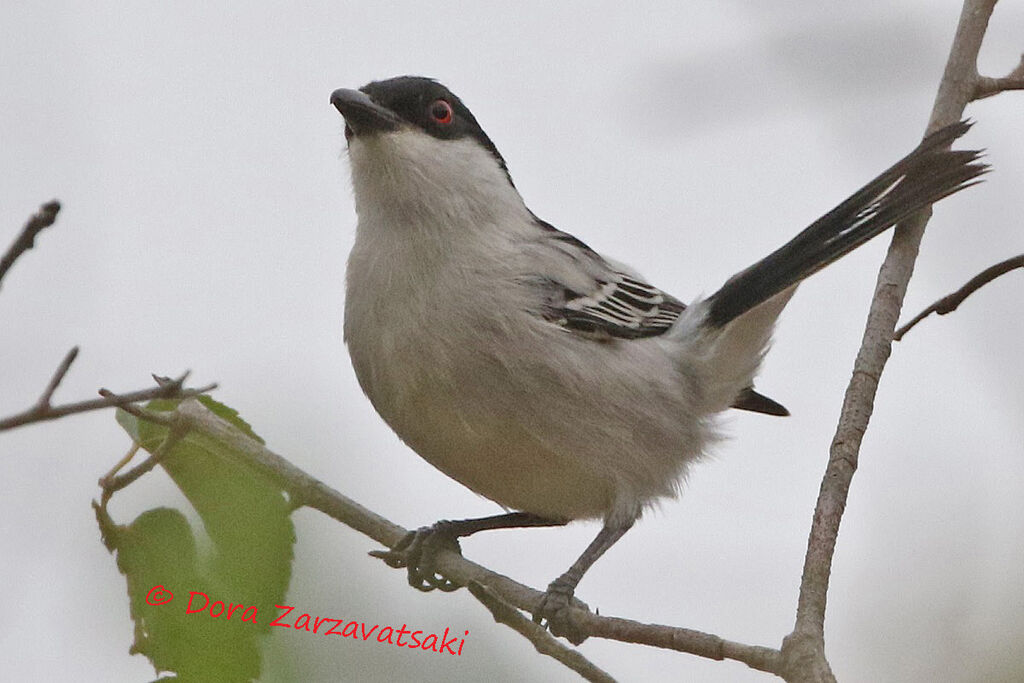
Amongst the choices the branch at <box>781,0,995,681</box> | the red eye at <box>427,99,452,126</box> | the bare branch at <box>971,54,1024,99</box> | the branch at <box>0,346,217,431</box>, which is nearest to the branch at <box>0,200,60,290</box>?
the branch at <box>0,346,217,431</box>

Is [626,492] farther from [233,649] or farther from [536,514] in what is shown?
[233,649]

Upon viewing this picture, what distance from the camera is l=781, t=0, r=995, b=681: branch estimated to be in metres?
2.60

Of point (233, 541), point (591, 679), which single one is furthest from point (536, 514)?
point (233, 541)

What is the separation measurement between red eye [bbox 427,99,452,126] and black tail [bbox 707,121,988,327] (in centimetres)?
134

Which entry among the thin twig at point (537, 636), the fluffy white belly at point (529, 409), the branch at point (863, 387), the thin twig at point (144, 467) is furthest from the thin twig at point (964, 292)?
the thin twig at point (144, 467)

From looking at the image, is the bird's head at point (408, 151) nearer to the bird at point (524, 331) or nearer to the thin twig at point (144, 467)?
the bird at point (524, 331)

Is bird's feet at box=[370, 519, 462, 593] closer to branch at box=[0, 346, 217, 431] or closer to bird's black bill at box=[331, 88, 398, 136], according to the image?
bird's black bill at box=[331, 88, 398, 136]

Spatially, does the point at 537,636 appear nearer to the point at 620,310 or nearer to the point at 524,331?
the point at 524,331

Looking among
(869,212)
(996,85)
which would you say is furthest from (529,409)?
(996,85)

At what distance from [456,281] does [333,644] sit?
2.07 meters

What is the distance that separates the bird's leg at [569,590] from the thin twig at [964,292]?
1309mm

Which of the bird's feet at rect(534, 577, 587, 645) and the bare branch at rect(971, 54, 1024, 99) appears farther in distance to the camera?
the bare branch at rect(971, 54, 1024, 99)

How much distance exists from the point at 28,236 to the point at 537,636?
1.86m

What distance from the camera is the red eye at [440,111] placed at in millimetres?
4625
